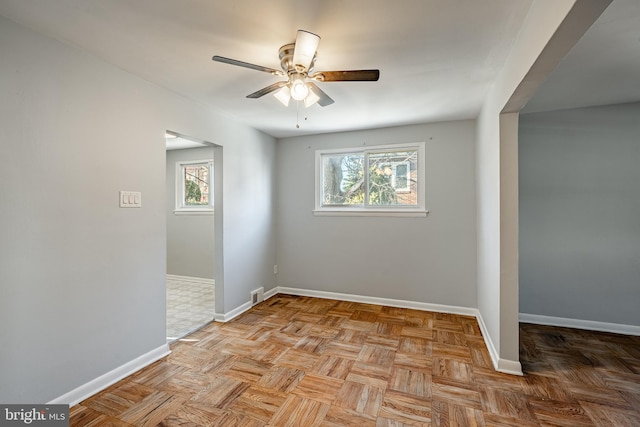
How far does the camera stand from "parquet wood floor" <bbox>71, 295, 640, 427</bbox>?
5.72 ft

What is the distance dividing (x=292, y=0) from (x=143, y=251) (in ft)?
6.77

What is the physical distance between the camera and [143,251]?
7.54 feet

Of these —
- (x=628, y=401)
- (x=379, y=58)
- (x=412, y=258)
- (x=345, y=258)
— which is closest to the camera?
(x=628, y=401)

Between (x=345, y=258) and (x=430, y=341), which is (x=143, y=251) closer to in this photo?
(x=345, y=258)

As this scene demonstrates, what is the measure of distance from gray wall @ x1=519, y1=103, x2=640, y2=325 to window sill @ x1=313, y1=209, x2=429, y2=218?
3.59 feet

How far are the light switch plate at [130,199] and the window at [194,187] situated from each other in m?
2.57

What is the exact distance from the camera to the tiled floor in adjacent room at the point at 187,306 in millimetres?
3037

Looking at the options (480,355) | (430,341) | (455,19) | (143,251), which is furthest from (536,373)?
(143,251)

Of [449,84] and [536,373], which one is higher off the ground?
[449,84]

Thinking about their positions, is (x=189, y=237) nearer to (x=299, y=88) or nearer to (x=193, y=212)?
(x=193, y=212)

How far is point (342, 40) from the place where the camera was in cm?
177

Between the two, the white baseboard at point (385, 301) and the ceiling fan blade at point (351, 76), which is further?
the white baseboard at point (385, 301)

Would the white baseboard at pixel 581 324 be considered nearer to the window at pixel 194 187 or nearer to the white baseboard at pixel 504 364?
the white baseboard at pixel 504 364

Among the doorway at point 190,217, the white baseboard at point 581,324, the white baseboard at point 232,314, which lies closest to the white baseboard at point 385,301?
the white baseboard at point 581,324
